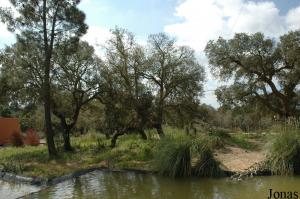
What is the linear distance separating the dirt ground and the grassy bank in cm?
42

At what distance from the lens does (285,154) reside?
993 cm

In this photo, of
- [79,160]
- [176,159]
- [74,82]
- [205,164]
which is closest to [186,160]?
[176,159]

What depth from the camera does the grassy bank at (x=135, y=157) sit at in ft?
35.4

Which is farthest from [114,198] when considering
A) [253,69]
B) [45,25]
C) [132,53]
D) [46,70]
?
[253,69]

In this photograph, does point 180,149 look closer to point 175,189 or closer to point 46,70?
point 175,189

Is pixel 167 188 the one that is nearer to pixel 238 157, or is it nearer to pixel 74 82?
pixel 238 157

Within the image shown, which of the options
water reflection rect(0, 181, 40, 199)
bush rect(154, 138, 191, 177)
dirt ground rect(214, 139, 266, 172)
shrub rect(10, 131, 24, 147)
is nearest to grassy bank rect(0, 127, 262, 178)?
bush rect(154, 138, 191, 177)

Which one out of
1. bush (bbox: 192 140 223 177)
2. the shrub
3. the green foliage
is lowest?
the green foliage

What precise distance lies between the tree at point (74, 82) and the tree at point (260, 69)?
8901 mm

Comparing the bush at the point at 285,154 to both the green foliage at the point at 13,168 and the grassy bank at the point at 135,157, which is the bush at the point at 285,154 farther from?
the green foliage at the point at 13,168

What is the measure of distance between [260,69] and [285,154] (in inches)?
528

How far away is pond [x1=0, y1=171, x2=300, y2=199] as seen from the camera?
8.62 m

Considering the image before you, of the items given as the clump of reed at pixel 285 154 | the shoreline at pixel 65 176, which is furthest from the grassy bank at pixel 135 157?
the clump of reed at pixel 285 154

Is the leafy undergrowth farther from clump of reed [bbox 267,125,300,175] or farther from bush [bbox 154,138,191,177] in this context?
clump of reed [bbox 267,125,300,175]
